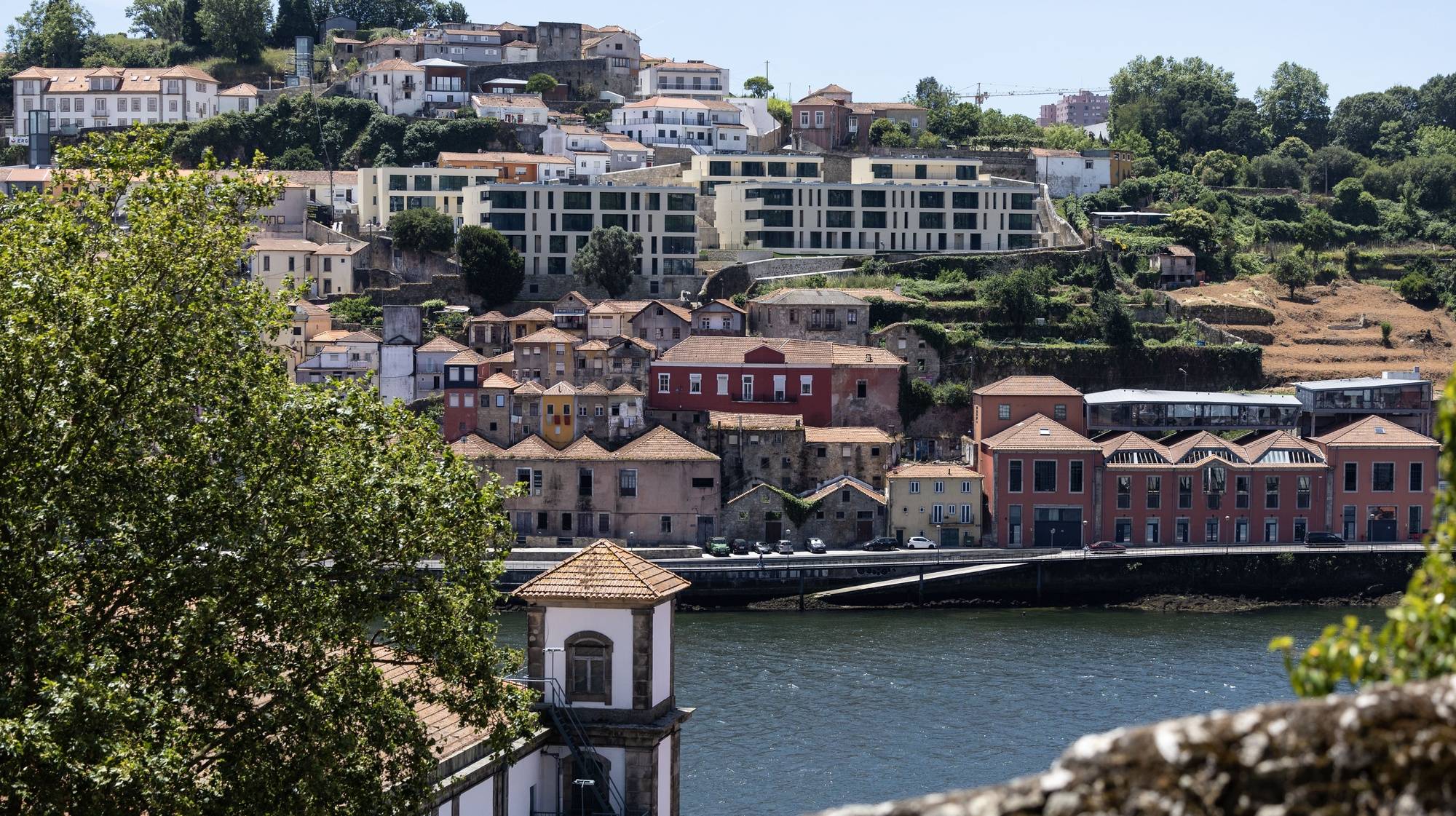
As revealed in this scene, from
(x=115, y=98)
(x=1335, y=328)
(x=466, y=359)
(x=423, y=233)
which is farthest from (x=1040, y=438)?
(x=115, y=98)

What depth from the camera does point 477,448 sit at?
186ft

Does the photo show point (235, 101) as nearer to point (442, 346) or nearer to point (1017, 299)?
point (442, 346)

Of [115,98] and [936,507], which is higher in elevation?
[115,98]

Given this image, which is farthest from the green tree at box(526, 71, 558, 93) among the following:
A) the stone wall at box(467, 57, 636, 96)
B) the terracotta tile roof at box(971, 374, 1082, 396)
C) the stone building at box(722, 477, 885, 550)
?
the stone building at box(722, 477, 885, 550)

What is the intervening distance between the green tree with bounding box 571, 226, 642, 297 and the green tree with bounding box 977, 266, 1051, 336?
42.2 ft

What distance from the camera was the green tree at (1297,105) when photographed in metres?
108

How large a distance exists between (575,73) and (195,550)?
87.2 m

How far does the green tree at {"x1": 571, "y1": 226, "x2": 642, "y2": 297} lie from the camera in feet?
236

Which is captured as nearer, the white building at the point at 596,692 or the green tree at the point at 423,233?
the white building at the point at 596,692

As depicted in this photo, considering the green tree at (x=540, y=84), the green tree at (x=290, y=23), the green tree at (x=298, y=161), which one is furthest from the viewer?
the green tree at (x=290, y=23)

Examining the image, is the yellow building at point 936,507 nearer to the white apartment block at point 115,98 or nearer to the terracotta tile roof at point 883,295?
the terracotta tile roof at point 883,295

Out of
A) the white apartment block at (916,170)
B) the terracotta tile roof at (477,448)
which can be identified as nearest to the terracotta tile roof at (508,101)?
the white apartment block at (916,170)

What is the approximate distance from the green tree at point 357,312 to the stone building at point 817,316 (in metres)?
13.5

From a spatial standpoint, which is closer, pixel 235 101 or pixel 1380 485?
pixel 1380 485
